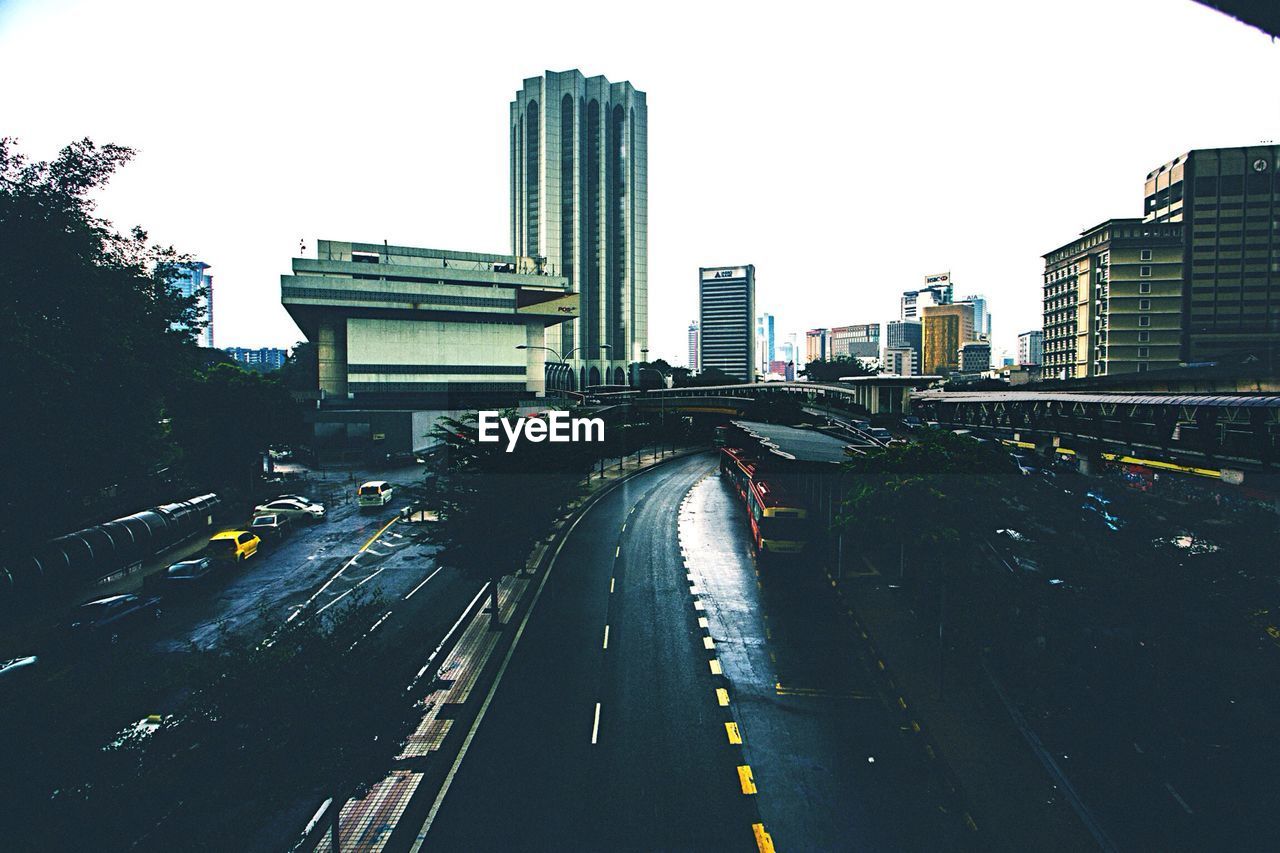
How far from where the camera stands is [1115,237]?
117312 millimetres

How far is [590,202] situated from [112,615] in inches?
7276

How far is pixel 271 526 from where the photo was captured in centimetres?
3662

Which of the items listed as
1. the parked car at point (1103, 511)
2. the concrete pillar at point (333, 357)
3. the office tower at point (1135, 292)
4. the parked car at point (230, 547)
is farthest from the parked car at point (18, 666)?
the office tower at point (1135, 292)

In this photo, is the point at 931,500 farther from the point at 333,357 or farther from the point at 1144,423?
the point at 333,357

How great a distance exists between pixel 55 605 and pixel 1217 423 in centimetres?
4636

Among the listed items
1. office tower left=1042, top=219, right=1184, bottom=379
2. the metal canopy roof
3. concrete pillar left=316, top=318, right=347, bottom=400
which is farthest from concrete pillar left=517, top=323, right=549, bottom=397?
office tower left=1042, top=219, right=1184, bottom=379

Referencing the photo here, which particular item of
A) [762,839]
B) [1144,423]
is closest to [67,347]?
[762,839]

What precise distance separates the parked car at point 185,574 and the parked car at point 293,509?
1185cm

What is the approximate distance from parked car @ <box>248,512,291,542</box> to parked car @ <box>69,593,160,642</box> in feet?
38.0

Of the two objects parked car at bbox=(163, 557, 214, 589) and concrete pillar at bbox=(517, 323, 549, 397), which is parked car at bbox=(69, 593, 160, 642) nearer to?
parked car at bbox=(163, 557, 214, 589)

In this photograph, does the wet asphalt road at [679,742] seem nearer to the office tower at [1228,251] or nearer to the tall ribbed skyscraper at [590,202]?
the office tower at [1228,251]

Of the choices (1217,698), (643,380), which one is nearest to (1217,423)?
(1217,698)

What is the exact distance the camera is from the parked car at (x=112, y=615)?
2180 centimetres

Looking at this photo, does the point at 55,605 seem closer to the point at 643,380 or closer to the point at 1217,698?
the point at 1217,698
